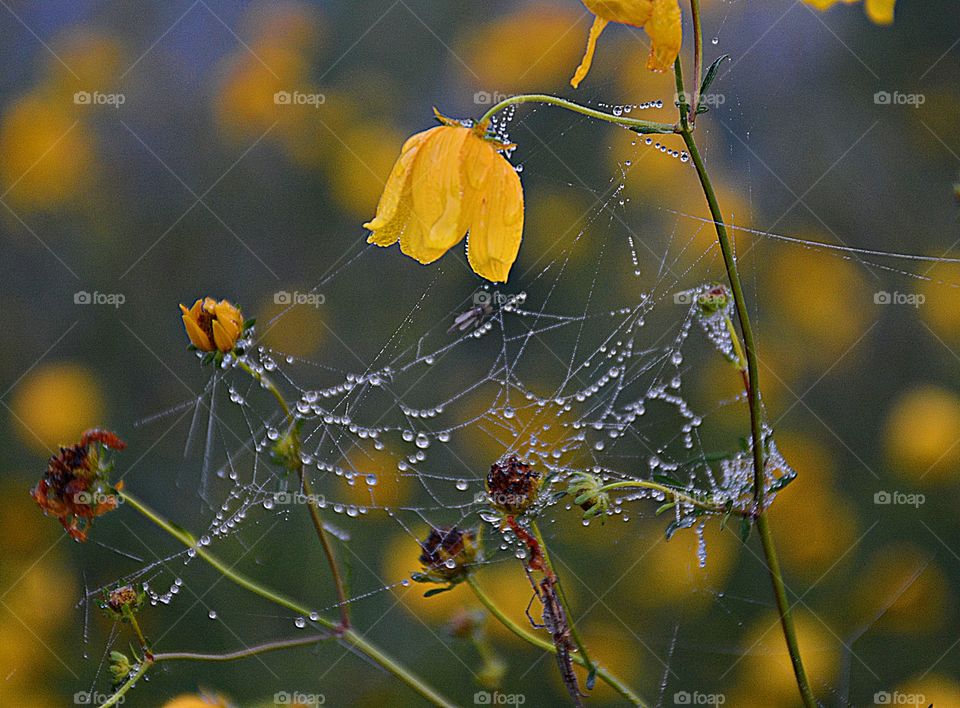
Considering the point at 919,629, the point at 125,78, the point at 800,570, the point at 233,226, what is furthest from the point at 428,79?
the point at 919,629

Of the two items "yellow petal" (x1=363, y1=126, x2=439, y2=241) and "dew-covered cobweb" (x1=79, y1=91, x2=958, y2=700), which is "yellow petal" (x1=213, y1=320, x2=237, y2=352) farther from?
"dew-covered cobweb" (x1=79, y1=91, x2=958, y2=700)

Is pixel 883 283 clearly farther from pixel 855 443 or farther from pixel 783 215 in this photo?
pixel 855 443

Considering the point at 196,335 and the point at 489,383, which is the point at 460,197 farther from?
the point at 489,383

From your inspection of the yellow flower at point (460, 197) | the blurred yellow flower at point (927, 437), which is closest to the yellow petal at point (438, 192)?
Result: the yellow flower at point (460, 197)

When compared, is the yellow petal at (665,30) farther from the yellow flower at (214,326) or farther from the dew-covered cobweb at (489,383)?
the dew-covered cobweb at (489,383)

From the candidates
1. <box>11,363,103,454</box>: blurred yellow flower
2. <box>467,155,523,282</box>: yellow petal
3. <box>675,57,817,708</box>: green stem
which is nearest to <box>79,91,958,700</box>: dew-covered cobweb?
<box>11,363,103,454</box>: blurred yellow flower

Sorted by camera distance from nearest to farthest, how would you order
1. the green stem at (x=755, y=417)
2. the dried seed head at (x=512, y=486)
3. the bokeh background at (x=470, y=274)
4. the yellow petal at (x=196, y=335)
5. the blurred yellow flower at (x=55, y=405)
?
the green stem at (x=755, y=417) < the dried seed head at (x=512, y=486) < the yellow petal at (x=196, y=335) < the bokeh background at (x=470, y=274) < the blurred yellow flower at (x=55, y=405)
